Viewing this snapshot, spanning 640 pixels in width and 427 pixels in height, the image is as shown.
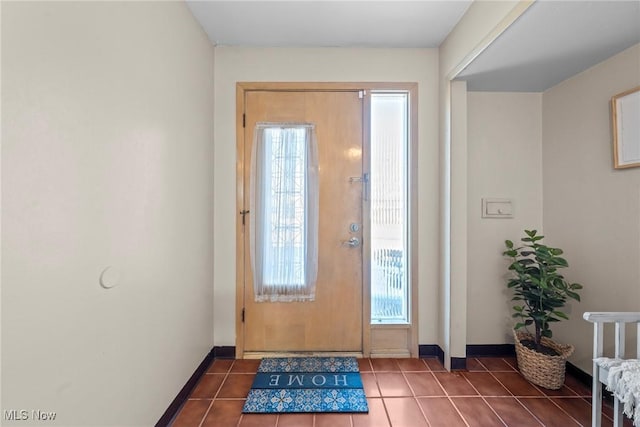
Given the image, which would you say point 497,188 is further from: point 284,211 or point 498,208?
point 284,211

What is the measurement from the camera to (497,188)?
2178 millimetres

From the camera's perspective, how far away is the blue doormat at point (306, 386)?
1.60m

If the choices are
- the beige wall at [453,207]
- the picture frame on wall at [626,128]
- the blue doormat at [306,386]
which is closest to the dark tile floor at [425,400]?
the blue doormat at [306,386]

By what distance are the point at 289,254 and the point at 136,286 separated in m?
1.08

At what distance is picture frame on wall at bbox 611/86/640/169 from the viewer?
4.98ft

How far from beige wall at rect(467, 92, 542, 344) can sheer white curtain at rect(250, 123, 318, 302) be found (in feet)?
4.17

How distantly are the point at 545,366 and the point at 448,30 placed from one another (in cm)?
236

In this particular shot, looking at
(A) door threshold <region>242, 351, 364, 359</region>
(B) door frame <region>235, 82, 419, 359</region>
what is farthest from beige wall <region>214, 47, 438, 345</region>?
(A) door threshold <region>242, 351, 364, 359</region>

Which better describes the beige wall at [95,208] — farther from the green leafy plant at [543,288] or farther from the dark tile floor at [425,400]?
the green leafy plant at [543,288]

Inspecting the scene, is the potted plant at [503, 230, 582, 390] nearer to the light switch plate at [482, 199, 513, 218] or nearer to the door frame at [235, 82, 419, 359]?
the light switch plate at [482, 199, 513, 218]

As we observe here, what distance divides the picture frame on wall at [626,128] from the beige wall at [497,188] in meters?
0.54

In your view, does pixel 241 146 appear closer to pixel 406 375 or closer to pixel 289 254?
pixel 289 254

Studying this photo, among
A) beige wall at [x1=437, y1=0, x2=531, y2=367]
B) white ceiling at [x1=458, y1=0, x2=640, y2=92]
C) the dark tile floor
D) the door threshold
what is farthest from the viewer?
the door threshold

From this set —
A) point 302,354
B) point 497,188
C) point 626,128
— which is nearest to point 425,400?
point 302,354
